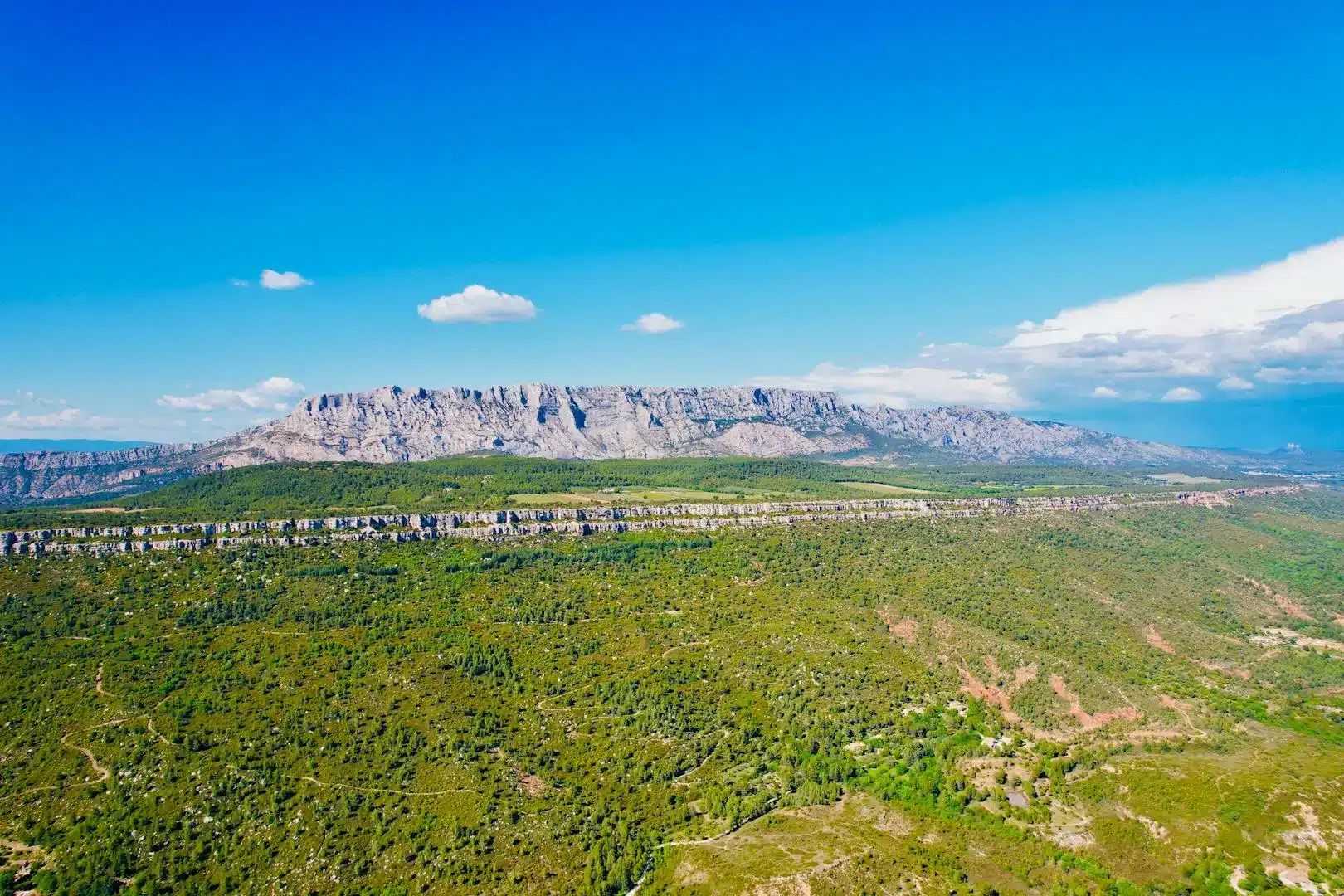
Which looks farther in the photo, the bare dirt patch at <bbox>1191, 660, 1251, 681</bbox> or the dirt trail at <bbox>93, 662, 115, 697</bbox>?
the bare dirt patch at <bbox>1191, 660, 1251, 681</bbox>

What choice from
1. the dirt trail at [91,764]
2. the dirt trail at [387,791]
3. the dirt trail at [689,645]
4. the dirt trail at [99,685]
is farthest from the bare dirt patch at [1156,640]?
the dirt trail at [99,685]

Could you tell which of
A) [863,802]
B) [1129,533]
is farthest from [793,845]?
[1129,533]

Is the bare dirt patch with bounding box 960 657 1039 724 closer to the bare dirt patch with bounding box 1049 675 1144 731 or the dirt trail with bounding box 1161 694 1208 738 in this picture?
the bare dirt patch with bounding box 1049 675 1144 731

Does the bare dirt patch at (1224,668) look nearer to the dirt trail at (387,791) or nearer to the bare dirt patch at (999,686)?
the bare dirt patch at (999,686)

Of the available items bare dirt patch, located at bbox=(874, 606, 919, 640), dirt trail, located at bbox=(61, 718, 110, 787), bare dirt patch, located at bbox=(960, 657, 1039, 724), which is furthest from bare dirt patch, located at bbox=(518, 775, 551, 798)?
bare dirt patch, located at bbox=(874, 606, 919, 640)

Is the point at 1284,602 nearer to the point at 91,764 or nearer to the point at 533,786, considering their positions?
the point at 533,786

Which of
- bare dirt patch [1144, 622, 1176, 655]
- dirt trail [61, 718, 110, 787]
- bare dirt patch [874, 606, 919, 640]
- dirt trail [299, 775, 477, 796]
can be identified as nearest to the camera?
dirt trail [61, 718, 110, 787]

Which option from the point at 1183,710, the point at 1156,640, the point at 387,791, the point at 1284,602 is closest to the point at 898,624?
the point at 1183,710
